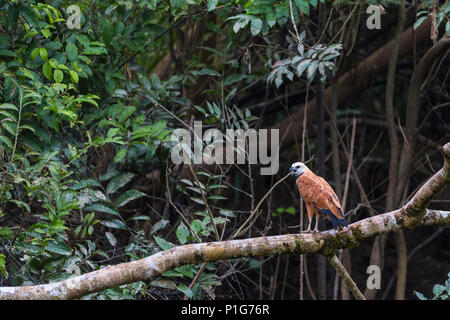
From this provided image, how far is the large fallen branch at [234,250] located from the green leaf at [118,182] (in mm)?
1034

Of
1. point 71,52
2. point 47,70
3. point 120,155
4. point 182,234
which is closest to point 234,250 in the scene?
point 182,234

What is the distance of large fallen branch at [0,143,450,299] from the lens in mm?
2680

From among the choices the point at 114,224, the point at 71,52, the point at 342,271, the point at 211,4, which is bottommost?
the point at 114,224

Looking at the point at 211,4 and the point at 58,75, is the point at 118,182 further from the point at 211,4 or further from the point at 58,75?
the point at 211,4

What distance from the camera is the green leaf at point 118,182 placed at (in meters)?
3.72

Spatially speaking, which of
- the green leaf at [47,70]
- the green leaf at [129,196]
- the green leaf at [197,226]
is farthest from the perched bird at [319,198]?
the green leaf at [47,70]

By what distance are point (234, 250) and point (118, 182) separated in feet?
4.29

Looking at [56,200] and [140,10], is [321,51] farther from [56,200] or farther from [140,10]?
[56,200]

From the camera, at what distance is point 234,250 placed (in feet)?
8.98

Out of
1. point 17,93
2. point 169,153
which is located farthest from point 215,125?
point 17,93

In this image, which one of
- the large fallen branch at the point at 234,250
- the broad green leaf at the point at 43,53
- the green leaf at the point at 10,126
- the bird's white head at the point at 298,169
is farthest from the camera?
the broad green leaf at the point at 43,53

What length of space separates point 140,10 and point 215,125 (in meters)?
1.01

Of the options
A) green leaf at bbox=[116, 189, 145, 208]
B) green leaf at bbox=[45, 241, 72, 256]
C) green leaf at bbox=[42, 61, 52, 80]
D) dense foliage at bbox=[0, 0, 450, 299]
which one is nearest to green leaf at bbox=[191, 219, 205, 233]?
dense foliage at bbox=[0, 0, 450, 299]

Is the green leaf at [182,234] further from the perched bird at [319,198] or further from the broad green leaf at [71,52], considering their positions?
the broad green leaf at [71,52]
